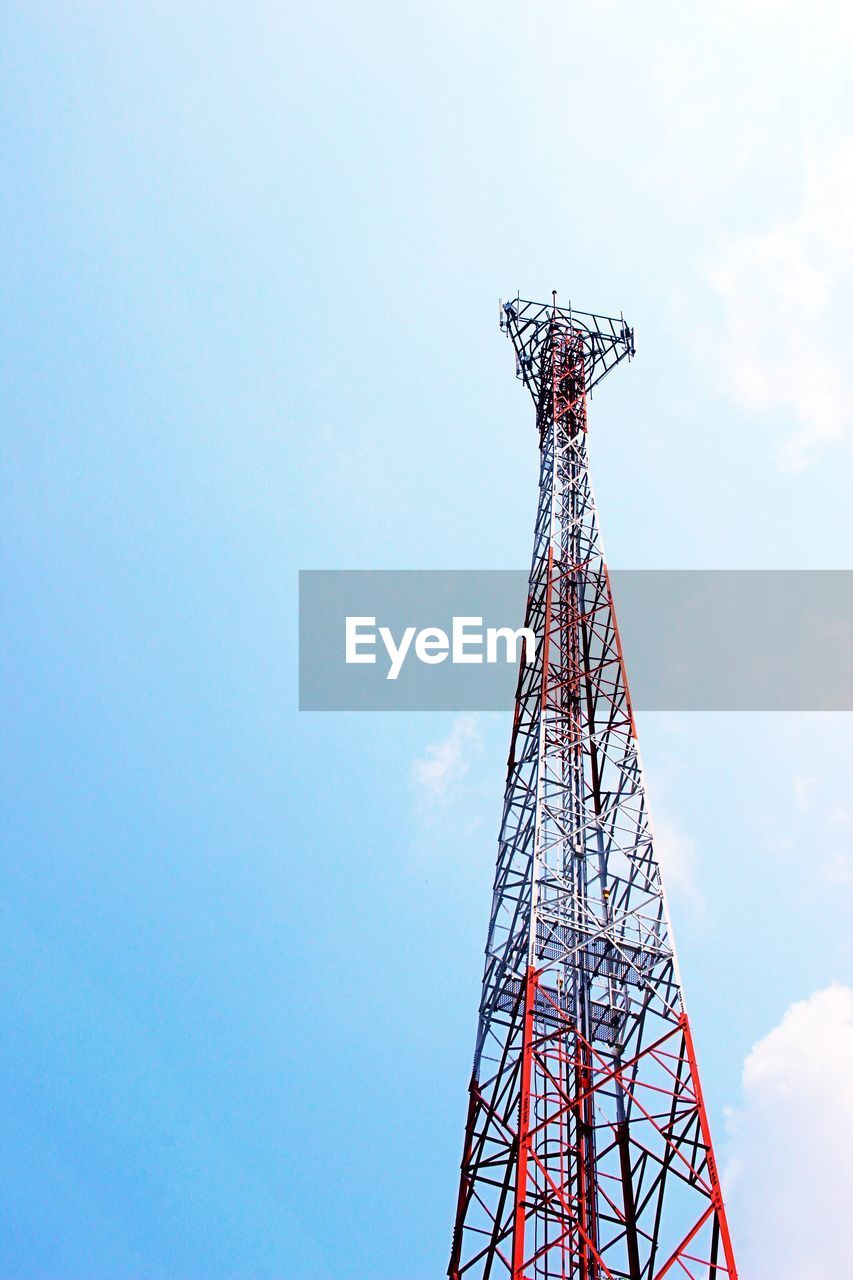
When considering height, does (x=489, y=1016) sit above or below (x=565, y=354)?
below

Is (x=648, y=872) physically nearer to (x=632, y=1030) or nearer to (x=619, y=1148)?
(x=632, y=1030)

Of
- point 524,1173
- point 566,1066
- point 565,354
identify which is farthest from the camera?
point 565,354

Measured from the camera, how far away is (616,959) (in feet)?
93.7

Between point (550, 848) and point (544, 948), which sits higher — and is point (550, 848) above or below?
above

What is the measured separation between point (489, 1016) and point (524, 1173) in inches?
219

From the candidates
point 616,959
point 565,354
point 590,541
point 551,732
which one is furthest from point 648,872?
point 565,354

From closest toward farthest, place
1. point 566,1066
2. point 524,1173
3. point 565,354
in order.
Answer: point 524,1173 < point 566,1066 < point 565,354

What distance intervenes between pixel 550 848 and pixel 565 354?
2229cm

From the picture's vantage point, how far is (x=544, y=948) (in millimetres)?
27828

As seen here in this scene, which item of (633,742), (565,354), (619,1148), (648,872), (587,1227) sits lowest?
(587,1227)

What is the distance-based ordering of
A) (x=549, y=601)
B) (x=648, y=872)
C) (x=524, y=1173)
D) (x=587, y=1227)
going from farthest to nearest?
(x=549, y=601)
(x=648, y=872)
(x=587, y=1227)
(x=524, y=1173)

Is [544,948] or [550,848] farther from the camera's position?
[550,848]

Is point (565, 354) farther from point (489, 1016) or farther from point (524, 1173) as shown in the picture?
point (524, 1173)

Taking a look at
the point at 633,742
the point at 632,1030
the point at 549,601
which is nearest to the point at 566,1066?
the point at 632,1030
